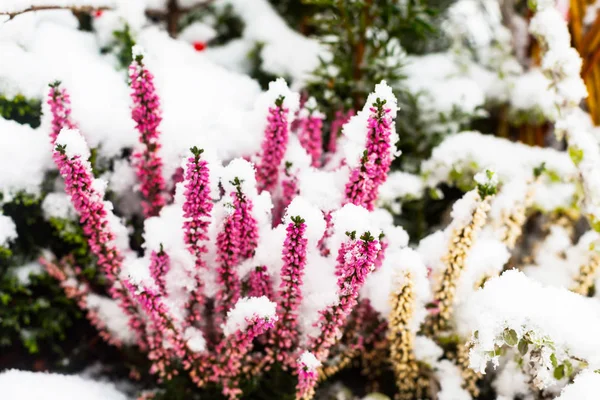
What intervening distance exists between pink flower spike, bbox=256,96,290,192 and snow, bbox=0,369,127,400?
705 millimetres

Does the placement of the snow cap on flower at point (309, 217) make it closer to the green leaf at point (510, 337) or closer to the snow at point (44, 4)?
the green leaf at point (510, 337)

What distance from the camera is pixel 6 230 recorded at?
1373 millimetres

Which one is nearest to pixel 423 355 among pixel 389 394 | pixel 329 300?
pixel 389 394

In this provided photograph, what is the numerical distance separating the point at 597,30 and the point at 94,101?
1981 mm

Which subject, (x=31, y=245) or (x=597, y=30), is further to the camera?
(x=597, y=30)

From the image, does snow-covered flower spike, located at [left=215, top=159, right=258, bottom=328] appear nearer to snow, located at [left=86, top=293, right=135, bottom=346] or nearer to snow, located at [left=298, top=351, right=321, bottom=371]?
snow, located at [left=298, top=351, right=321, bottom=371]

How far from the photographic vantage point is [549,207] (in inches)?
70.1

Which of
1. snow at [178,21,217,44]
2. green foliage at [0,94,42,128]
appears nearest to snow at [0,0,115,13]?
green foliage at [0,94,42,128]

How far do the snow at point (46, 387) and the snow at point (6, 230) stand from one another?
0.34 metres

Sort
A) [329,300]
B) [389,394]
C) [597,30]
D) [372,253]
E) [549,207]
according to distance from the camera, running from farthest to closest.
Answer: [597,30] → [549,207] → [389,394] → [329,300] → [372,253]

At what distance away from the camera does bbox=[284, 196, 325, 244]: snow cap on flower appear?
103cm

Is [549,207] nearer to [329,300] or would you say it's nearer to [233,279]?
[329,300]

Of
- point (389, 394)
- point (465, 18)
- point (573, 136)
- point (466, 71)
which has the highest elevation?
point (465, 18)

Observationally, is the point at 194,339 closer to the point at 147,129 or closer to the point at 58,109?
the point at 147,129
